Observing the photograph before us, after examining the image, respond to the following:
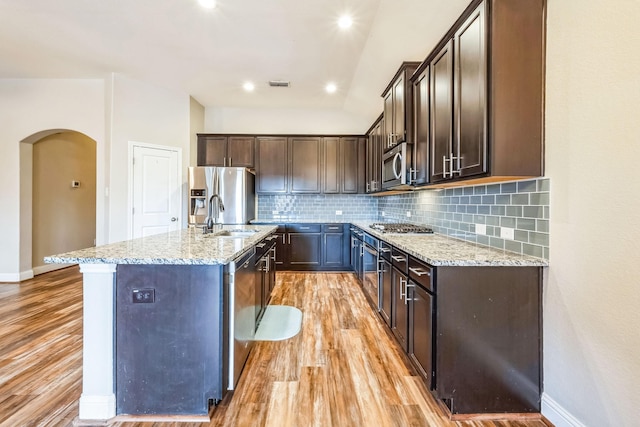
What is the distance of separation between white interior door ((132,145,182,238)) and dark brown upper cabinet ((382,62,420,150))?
339cm

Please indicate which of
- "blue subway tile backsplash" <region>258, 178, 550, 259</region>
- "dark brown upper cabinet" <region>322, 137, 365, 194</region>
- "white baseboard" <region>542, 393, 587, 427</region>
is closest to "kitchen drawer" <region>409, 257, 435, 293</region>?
"blue subway tile backsplash" <region>258, 178, 550, 259</region>

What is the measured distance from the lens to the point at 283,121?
5535 millimetres

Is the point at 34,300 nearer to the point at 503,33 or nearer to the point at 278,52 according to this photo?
the point at 278,52

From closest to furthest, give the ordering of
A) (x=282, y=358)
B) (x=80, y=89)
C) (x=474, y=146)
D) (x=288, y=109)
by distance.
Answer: (x=474, y=146) < (x=282, y=358) < (x=80, y=89) < (x=288, y=109)

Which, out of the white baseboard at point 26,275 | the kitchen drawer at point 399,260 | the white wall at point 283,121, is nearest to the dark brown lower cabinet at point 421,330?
the kitchen drawer at point 399,260

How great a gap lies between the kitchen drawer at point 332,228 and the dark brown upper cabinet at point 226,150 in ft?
5.48

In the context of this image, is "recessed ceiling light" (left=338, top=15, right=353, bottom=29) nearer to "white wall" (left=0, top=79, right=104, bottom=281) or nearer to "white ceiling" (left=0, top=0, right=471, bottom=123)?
"white ceiling" (left=0, top=0, right=471, bottom=123)

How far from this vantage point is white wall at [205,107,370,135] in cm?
550

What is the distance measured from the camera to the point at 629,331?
1.27 m

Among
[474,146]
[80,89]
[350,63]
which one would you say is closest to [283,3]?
[350,63]

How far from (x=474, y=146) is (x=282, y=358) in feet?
6.71

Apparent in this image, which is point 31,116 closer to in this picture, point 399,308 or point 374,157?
point 374,157

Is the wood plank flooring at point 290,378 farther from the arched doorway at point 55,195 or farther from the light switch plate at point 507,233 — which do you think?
the arched doorway at point 55,195

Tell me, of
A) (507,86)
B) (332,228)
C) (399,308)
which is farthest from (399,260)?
(332,228)
